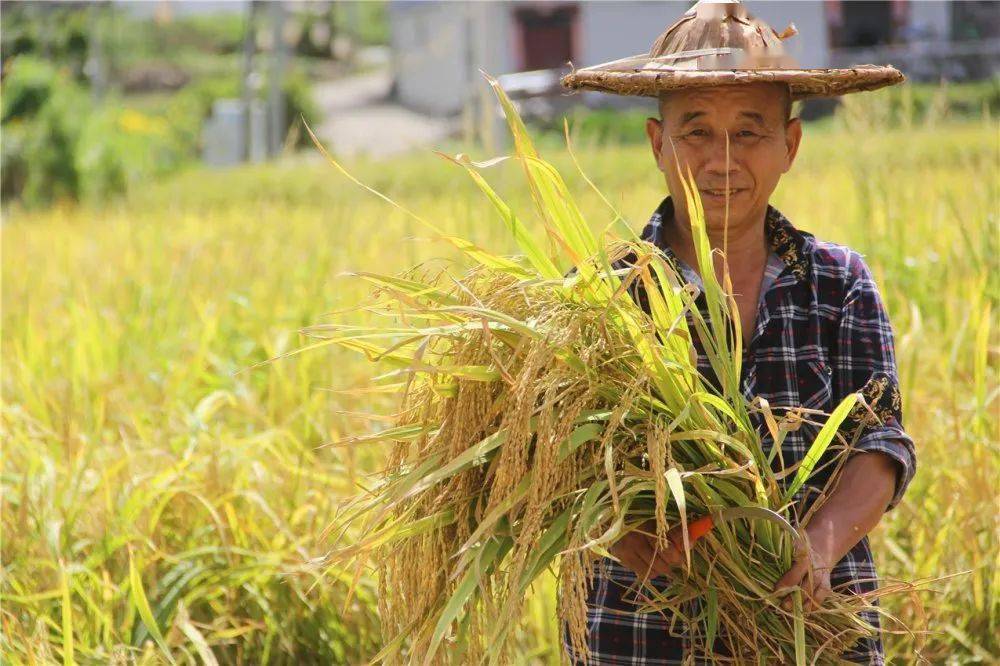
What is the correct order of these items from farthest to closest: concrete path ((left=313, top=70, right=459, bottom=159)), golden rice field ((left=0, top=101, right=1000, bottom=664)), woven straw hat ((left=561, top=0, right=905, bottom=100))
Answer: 1. concrete path ((left=313, top=70, right=459, bottom=159))
2. golden rice field ((left=0, top=101, right=1000, bottom=664))
3. woven straw hat ((left=561, top=0, right=905, bottom=100))

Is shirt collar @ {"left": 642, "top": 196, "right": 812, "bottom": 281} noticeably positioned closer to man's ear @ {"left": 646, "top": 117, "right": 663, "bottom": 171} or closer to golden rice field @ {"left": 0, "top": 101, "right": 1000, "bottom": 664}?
man's ear @ {"left": 646, "top": 117, "right": 663, "bottom": 171}

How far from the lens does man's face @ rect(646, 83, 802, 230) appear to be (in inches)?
71.7

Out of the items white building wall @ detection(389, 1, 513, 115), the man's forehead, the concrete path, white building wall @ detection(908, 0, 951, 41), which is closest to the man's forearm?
the man's forehead

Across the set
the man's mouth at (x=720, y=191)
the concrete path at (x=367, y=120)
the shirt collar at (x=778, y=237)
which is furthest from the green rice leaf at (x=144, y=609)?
the concrete path at (x=367, y=120)

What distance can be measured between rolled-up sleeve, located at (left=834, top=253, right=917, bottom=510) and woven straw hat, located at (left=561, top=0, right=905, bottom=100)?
0.94 ft

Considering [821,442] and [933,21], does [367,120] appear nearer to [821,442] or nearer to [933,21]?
[933,21]

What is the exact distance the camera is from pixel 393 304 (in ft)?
5.98

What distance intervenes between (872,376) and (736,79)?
44 centimetres

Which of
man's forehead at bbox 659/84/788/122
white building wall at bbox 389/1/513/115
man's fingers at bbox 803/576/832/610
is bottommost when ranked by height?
man's fingers at bbox 803/576/832/610

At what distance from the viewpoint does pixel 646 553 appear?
167cm

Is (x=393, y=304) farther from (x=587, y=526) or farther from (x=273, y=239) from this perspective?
(x=273, y=239)

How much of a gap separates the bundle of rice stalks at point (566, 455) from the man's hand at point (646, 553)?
0.06 ft

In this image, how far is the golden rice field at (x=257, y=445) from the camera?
9.00ft

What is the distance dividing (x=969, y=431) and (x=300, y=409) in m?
1.64
